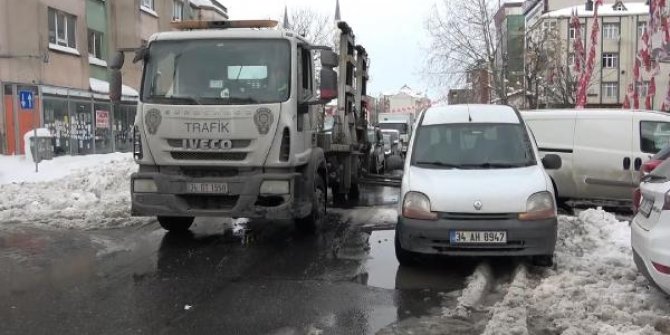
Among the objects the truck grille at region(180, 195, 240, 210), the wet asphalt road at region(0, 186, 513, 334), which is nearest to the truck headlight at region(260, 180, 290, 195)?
the truck grille at region(180, 195, 240, 210)

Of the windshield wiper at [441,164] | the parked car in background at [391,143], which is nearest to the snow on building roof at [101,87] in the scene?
the parked car in background at [391,143]

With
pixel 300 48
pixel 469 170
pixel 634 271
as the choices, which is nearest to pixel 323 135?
pixel 300 48

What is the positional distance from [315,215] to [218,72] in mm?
2502

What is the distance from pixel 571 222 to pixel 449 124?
2570mm

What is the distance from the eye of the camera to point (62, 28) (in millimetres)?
25844

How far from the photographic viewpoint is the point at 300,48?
8.89m

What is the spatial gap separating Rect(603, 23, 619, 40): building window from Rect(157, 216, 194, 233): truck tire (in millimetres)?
64035

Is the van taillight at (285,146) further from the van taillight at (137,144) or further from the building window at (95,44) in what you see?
the building window at (95,44)

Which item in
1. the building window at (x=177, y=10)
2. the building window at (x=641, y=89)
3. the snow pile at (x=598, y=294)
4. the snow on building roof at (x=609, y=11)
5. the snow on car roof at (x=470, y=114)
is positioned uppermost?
the snow on building roof at (x=609, y=11)

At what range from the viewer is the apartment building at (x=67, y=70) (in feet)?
74.3

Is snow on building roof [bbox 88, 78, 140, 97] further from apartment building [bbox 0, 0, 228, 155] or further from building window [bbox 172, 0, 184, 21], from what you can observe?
building window [bbox 172, 0, 184, 21]

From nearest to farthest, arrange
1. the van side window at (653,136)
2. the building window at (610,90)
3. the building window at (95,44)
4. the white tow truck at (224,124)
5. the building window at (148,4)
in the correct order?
1. the white tow truck at (224,124)
2. the van side window at (653,136)
3. the building window at (95,44)
4. the building window at (148,4)
5. the building window at (610,90)

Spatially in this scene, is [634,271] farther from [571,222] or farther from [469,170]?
[571,222]

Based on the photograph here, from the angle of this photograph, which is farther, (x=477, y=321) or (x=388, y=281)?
(x=388, y=281)
